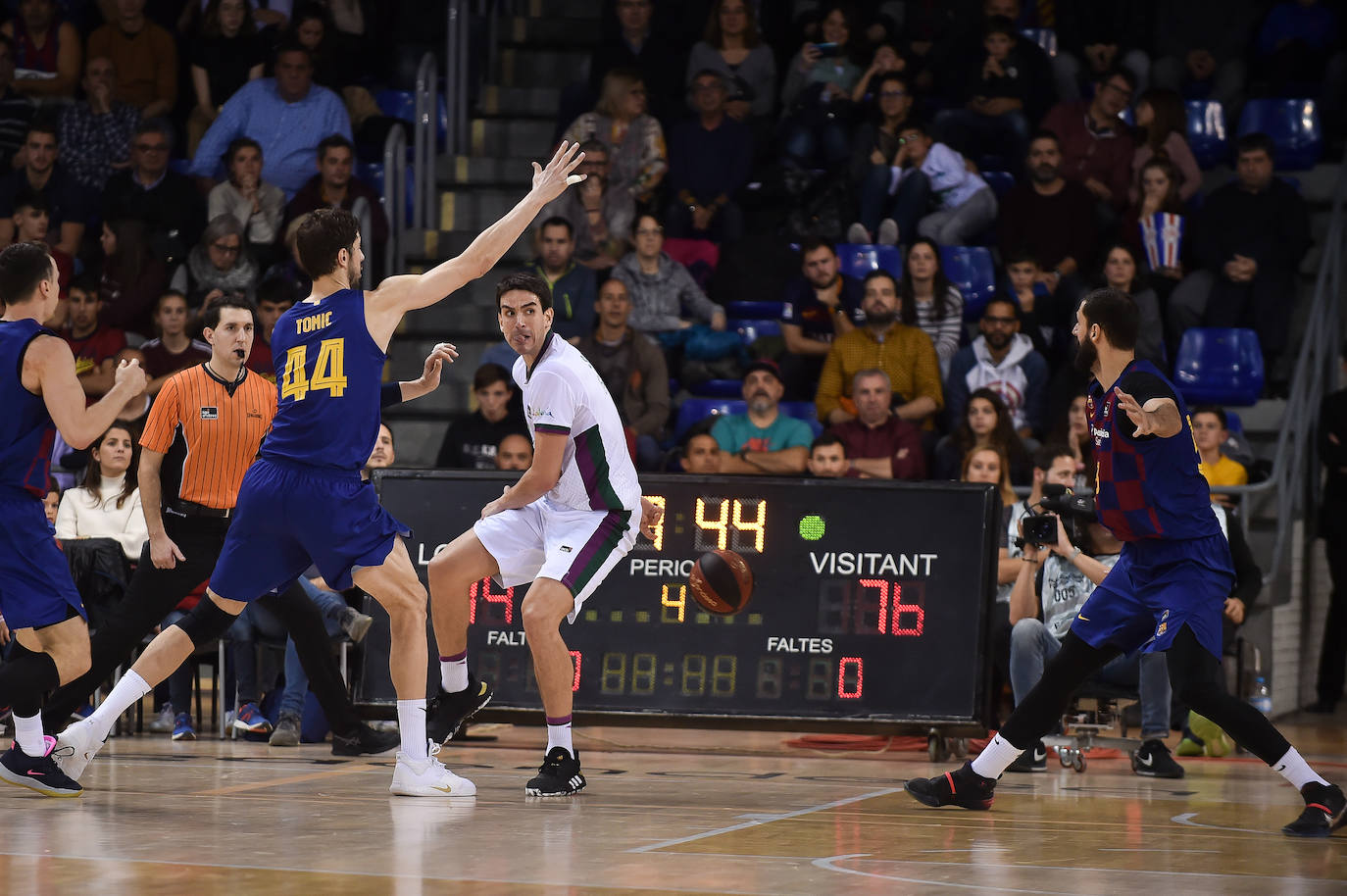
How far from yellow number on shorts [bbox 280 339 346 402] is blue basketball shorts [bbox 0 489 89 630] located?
3.45 ft

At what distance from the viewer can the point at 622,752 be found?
30.1 feet

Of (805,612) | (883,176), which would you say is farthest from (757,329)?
(805,612)

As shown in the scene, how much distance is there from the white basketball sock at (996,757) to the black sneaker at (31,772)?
3.51 meters

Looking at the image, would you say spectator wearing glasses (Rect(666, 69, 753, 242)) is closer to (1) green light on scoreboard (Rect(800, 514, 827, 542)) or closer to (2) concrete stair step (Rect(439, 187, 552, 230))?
(2) concrete stair step (Rect(439, 187, 552, 230))

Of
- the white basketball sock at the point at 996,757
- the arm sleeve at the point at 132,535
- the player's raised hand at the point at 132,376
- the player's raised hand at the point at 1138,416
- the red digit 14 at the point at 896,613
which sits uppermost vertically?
the player's raised hand at the point at 132,376

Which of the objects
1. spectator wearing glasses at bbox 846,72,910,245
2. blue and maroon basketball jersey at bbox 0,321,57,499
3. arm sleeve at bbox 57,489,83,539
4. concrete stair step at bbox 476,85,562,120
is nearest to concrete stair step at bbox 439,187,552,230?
concrete stair step at bbox 476,85,562,120

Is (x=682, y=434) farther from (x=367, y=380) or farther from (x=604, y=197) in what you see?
(x=367, y=380)

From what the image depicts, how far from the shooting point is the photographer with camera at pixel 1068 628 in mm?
8539

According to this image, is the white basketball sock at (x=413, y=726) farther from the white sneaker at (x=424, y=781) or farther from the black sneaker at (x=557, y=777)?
the black sneaker at (x=557, y=777)

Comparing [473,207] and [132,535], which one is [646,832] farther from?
[473,207]

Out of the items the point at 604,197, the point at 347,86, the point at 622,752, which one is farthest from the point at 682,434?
the point at 347,86

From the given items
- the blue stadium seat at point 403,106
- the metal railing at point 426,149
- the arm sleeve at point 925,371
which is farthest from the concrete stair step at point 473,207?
the arm sleeve at point 925,371

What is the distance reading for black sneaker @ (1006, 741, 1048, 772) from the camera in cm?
862

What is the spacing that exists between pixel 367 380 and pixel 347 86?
9.01m
